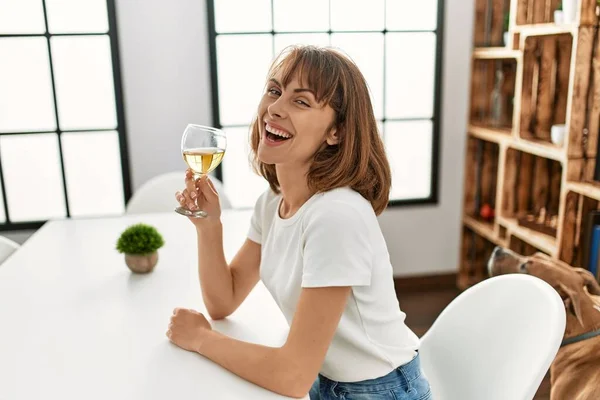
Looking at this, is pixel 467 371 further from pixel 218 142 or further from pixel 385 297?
pixel 218 142

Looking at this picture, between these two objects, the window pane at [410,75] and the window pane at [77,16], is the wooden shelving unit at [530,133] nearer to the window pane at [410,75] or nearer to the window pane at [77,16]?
the window pane at [410,75]

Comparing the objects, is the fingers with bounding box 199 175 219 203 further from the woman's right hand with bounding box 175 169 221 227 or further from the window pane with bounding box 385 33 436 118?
the window pane with bounding box 385 33 436 118

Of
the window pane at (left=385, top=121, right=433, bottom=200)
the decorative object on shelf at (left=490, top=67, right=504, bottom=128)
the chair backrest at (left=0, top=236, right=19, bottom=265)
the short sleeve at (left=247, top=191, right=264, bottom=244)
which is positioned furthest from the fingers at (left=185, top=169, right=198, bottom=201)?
the decorative object on shelf at (left=490, top=67, right=504, bottom=128)

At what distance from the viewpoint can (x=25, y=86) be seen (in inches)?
120

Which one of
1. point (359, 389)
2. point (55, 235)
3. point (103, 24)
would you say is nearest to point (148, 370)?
point (359, 389)

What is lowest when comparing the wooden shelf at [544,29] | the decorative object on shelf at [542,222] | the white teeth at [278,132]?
the decorative object on shelf at [542,222]

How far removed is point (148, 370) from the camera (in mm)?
1150

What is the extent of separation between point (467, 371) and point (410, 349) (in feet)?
0.63

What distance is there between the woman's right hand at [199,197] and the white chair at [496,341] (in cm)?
65

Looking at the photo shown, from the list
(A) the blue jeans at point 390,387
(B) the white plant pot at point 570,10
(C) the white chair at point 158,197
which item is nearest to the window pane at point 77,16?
(C) the white chair at point 158,197

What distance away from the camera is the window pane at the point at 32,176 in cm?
310

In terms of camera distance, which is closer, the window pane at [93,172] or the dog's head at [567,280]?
the dog's head at [567,280]

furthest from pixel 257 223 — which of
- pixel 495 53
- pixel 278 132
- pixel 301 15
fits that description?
pixel 495 53

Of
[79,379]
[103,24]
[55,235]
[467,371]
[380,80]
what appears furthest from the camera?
[380,80]
